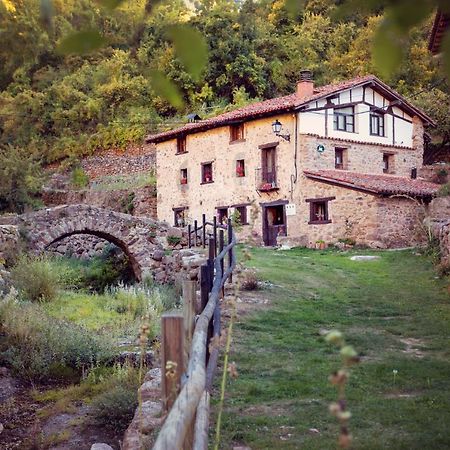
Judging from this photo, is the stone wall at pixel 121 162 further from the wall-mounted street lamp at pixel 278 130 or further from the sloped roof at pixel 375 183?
the sloped roof at pixel 375 183

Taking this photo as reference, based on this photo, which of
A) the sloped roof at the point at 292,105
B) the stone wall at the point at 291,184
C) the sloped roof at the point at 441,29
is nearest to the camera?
the sloped roof at the point at 441,29

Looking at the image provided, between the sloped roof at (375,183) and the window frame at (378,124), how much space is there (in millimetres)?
1708

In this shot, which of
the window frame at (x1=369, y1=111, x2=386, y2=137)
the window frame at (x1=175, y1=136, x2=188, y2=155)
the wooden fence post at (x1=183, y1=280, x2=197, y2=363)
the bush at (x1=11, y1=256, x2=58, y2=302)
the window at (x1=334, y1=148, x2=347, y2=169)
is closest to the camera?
the wooden fence post at (x1=183, y1=280, x2=197, y2=363)

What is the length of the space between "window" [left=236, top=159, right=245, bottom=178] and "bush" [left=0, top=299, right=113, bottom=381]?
14361 millimetres

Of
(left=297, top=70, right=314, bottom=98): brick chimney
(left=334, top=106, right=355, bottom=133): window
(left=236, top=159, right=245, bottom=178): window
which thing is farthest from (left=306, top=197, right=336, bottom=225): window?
(left=297, top=70, right=314, bottom=98): brick chimney

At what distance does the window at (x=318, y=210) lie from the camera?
20.4m

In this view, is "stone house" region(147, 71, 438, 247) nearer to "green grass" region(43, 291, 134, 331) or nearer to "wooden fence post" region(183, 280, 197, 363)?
"green grass" region(43, 291, 134, 331)

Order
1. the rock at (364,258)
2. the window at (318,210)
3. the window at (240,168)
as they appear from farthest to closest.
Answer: the window at (240,168)
the window at (318,210)
the rock at (364,258)

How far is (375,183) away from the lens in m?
20.0

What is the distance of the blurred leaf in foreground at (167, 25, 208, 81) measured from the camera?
1.48 m

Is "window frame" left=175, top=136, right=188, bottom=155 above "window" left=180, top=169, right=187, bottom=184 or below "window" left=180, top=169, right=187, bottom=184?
above

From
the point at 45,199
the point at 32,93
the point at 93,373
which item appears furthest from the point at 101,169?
the point at 93,373

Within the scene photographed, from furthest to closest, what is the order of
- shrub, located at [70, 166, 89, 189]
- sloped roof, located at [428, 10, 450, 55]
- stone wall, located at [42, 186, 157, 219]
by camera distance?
1. shrub, located at [70, 166, 89, 189]
2. stone wall, located at [42, 186, 157, 219]
3. sloped roof, located at [428, 10, 450, 55]

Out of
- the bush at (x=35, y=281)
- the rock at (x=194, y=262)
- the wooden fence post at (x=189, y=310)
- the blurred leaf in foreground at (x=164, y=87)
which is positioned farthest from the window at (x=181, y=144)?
the blurred leaf in foreground at (x=164, y=87)
